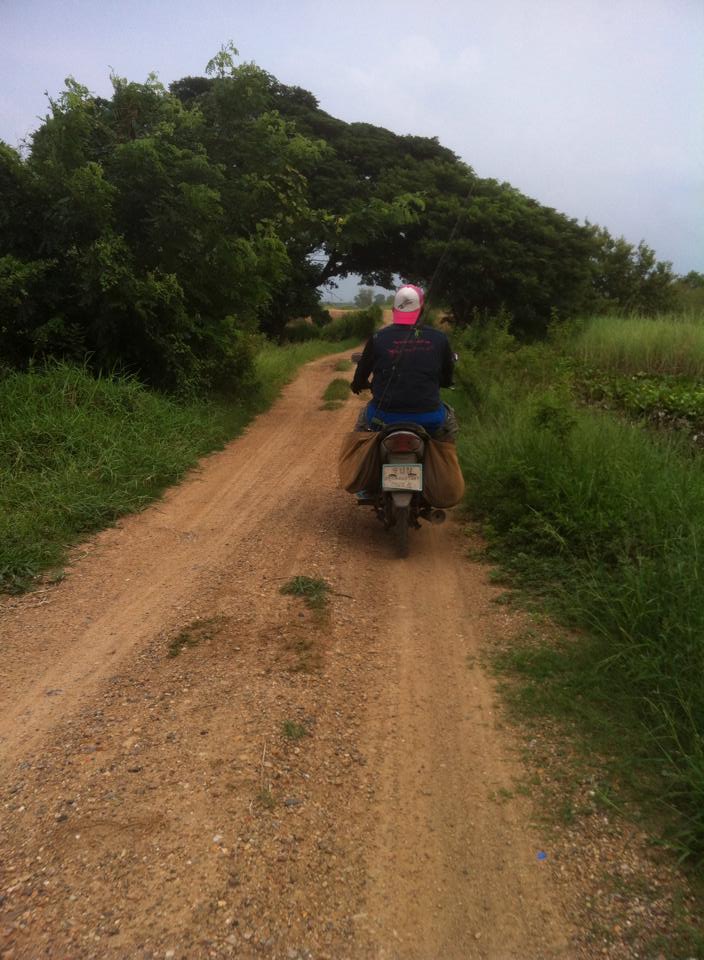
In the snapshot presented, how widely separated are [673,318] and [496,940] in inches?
530

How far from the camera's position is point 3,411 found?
719 centimetres

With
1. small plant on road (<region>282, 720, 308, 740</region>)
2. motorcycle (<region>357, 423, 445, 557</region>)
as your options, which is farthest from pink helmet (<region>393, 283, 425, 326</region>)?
small plant on road (<region>282, 720, 308, 740</region>)

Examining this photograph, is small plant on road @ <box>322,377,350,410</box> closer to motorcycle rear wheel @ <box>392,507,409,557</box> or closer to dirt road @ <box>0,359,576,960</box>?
motorcycle rear wheel @ <box>392,507,409,557</box>

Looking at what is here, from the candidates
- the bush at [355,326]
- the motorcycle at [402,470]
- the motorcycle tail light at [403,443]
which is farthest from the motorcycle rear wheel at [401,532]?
the bush at [355,326]

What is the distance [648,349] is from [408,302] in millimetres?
6819

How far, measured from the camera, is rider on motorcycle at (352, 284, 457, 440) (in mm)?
5262

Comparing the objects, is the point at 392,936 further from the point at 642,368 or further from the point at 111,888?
the point at 642,368

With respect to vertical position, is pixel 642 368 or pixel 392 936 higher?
pixel 642 368

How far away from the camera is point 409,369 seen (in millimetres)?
5266

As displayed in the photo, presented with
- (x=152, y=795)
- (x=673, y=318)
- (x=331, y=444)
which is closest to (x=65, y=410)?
(x=331, y=444)

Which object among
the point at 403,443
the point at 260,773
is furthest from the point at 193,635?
the point at 403,443

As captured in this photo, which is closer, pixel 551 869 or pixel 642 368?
pixel 551 869

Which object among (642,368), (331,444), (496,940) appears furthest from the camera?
(642,368)

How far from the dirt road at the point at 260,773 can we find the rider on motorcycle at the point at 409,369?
3.74 ft
